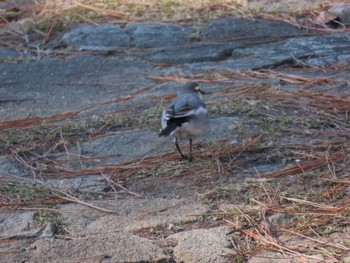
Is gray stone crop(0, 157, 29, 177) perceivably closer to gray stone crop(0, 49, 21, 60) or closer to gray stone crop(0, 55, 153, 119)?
gray stone crop(0, 55, 153, 119)

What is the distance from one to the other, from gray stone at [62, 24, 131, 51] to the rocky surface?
12 mm

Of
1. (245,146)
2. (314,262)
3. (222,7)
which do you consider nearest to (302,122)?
(245,146)

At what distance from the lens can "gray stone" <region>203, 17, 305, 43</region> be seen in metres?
7.52

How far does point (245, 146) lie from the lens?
16.7 feet

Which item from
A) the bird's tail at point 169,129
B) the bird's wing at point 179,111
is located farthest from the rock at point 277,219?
the bird's wing at point 179,111

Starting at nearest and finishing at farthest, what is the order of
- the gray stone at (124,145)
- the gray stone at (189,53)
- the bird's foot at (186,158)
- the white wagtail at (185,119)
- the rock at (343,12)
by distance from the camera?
1. the white wagtail at (185,119)
2. the bird's foot at (186,158)
3. the gray stone at (124,145)
4. the gray stone at (189,53)
5. the rock at (343,12)

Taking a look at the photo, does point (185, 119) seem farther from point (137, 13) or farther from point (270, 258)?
point (137, 13)

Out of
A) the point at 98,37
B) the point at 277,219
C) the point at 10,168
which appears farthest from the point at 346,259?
the point at 98,37

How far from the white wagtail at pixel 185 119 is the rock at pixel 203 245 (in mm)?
948

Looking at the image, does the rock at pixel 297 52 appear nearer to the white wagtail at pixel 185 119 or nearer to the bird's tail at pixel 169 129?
the white wagtail at pixel 185 119

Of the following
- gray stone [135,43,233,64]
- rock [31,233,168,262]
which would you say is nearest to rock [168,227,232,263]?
rock [31,233,168,262]

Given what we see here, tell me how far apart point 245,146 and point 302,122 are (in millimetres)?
589

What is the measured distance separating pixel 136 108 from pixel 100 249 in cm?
241

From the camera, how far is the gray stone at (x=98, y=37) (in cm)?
768
